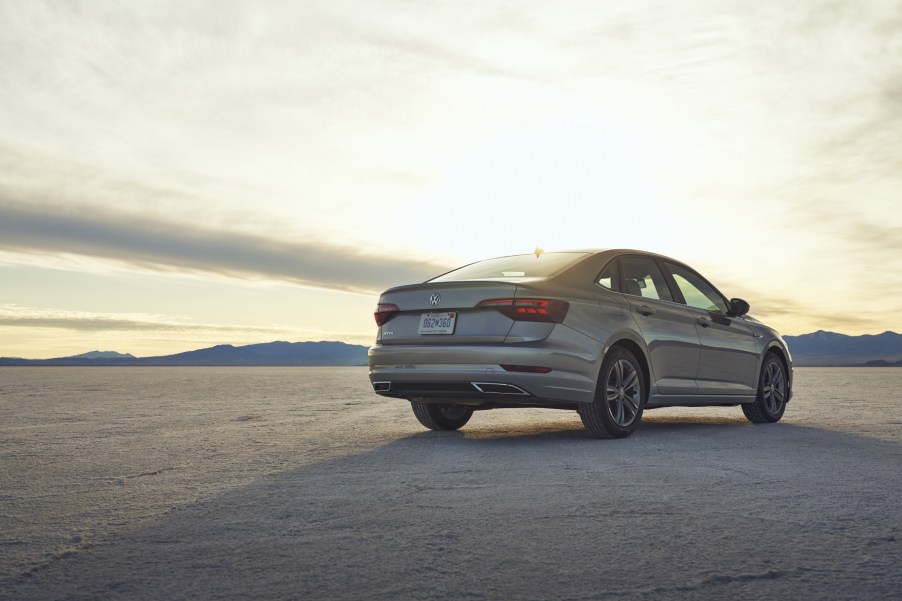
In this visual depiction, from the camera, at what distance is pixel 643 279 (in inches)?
360

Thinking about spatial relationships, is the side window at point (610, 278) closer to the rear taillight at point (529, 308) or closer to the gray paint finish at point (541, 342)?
the gray paint finish at point (541, 342)

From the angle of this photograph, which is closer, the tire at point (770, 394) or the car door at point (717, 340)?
the car door at point (717, 340)

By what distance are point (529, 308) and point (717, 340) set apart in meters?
3.25

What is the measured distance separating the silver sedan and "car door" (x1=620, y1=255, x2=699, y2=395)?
Result: 0.05 ft

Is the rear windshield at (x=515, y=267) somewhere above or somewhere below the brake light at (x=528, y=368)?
above

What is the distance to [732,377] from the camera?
395 inches

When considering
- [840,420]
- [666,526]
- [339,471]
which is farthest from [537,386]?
[840,420]

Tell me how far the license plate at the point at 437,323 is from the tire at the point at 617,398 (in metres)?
1.37

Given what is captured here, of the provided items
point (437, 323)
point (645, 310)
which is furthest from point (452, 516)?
point (645, 310)

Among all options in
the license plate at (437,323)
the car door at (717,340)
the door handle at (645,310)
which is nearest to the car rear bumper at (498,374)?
the license plate at (437,323)

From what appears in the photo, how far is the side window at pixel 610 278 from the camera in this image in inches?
331

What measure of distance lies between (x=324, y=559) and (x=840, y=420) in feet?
28.9

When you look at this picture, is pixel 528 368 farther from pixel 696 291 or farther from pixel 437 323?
pixel 696 291

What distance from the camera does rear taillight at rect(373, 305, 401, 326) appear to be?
830 cm
